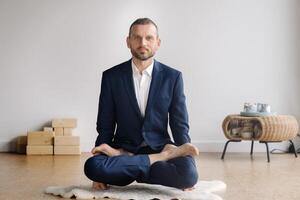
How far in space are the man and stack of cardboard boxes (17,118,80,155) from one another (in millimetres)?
1929

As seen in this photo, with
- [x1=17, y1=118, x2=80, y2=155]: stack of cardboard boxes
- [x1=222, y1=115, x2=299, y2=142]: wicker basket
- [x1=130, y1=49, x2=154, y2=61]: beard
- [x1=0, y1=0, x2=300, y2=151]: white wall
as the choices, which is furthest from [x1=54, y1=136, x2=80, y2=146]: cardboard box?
[x1=130, y1=49, x2=154, y2=61]: beard

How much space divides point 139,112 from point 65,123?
218 cm

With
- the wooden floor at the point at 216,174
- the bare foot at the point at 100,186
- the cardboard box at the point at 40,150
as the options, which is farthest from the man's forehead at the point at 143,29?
the cardboard box at the point at 40,150

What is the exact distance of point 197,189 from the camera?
2662 millimetres

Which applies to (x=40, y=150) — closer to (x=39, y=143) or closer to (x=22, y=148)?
(x=39, y=143)

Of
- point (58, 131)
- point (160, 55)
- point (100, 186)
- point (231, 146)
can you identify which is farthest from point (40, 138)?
point (100, 186)

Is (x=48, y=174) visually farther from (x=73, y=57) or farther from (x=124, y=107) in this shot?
(x=73, y=57)

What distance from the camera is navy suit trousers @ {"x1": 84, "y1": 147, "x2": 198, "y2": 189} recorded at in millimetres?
2420

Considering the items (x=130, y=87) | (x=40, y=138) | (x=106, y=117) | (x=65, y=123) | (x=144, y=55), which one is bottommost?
(x=40, y=138)

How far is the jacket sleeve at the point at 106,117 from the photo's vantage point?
265cm

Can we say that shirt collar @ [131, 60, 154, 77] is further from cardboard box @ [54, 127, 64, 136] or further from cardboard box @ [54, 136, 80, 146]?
cardboard box @ [54, 127, 64, 136]

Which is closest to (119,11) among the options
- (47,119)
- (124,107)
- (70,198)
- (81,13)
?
(81,13)

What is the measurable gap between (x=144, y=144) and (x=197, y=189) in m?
0.36

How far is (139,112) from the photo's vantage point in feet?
8.63
